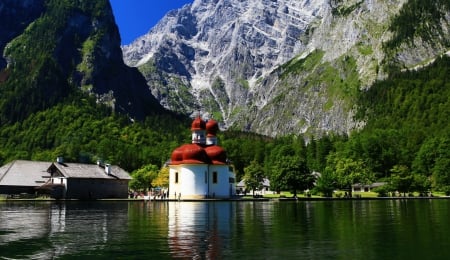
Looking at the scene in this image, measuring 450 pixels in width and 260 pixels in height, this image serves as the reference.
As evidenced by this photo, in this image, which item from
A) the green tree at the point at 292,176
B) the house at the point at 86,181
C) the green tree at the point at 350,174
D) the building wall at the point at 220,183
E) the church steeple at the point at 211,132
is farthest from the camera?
the green tree at the point at 350,174

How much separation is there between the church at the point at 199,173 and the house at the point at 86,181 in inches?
705

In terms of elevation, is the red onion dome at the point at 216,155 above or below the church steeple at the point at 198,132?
below

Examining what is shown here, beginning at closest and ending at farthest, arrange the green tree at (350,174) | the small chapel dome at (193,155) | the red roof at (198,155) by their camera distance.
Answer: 1. the small chapel dome at (193,155)
2. the red roof at (198,155)
3. the green tree at (350,174)

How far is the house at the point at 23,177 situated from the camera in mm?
114938

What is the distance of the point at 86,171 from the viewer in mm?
118438

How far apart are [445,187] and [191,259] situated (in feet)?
366

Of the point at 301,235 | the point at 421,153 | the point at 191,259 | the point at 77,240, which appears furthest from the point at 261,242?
the point at 421,153

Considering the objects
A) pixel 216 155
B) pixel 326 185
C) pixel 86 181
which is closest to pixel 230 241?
pixel 216 155

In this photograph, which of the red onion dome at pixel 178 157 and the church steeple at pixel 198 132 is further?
the church steeple at pixel 198 132

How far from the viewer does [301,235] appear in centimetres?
3181

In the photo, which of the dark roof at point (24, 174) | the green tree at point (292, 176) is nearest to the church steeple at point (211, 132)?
the green tree at point (292, 176)

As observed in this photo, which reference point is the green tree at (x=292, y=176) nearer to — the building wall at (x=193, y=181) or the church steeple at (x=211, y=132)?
the building wall at (x=193, y=181)

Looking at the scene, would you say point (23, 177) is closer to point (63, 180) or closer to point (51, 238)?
point (63, 180)

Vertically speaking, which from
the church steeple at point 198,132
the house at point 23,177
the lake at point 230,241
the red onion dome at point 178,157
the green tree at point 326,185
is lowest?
the lake at point 230,241
